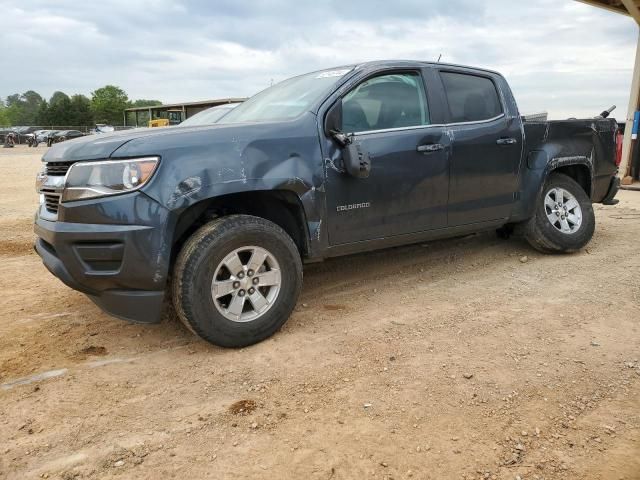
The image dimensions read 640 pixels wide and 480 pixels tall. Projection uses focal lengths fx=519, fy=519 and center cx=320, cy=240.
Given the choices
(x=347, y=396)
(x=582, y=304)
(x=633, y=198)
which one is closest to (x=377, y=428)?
(x=347, y=396)

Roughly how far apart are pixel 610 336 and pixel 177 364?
2798 millimetres

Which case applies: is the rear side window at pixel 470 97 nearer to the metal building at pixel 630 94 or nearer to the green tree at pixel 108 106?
the metal building at pixel 630 94

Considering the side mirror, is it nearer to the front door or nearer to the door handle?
the front door

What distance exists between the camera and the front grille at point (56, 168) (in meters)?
3.18

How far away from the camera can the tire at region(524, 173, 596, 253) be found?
16.8 ft

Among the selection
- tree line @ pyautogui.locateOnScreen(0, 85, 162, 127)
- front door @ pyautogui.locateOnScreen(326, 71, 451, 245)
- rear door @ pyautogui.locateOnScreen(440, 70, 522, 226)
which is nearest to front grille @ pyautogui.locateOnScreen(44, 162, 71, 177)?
front door @ pyautogui.locateOnScreen(326, 71, 451, 245)

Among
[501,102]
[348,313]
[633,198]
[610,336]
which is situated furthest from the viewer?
[633,198]

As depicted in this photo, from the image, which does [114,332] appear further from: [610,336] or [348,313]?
[610,336]

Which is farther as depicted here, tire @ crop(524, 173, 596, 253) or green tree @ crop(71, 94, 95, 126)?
green tree @ crop(71, 94, 95, 126)

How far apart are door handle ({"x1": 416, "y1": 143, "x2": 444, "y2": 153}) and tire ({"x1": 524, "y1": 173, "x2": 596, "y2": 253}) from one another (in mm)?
1498

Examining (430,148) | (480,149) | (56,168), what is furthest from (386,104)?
(56,168)

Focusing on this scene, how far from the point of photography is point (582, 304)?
3.97 m

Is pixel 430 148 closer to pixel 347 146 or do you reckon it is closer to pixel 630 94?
pixel 347 146

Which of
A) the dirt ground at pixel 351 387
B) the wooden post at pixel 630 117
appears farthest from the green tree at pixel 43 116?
the dirt ground at pixel 351 387
